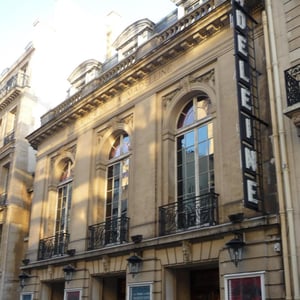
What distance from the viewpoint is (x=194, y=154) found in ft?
42.1

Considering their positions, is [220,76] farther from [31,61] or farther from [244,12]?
[31,61]

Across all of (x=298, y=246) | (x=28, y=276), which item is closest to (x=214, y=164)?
(x=298, y=246)

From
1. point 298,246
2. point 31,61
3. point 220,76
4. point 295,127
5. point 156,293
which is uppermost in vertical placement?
point 31,61

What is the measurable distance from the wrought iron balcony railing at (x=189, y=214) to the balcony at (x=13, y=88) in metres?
13.6

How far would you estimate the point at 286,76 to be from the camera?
9.97m

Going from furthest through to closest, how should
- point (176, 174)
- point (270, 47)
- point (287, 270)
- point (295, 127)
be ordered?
point (176, 174) < point (270, 47) < point (295, 127) < point (287, 270)

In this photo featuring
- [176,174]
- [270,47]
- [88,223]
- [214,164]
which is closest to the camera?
[270,47]

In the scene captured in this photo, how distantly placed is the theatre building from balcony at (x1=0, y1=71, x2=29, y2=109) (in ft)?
19.0

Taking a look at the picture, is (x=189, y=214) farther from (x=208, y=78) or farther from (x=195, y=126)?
(x=208, y=78)

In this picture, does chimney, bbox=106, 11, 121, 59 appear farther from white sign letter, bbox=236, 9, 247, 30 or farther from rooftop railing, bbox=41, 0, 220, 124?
white sign letter, bbox=236, 9, 247, 30

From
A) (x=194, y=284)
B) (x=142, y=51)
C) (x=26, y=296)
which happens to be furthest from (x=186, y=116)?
(x=26, y=296)

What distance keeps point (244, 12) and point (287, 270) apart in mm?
6115

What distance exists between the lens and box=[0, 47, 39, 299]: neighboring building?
20.6 meters

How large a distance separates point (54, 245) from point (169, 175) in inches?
238
